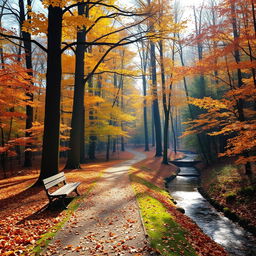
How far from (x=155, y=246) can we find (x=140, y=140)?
148ft

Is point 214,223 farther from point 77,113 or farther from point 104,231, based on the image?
point 77,113

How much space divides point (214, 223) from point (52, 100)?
7.60m

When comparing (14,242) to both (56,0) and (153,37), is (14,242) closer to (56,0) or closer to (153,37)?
(56,0)

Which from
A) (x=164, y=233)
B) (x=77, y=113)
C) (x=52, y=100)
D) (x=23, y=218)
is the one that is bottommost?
(x=164, y=233)

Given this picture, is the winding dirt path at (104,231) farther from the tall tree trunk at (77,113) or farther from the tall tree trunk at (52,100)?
the tall tree trunk at (77,113)

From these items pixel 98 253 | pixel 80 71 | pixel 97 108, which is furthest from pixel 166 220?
pixel 97 108

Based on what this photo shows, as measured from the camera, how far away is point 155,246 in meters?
3.70

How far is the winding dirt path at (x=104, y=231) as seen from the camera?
11.6 feet

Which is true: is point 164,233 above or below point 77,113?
below

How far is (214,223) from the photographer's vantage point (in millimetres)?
7105

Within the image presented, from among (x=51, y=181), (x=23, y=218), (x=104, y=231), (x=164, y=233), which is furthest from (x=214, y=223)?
(x=23, y=218)

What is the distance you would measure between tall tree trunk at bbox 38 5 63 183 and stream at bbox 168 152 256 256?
597 centimetres

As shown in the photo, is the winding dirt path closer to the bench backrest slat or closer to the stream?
the bench backrest slat

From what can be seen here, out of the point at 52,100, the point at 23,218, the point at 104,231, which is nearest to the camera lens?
the point at 104,231
